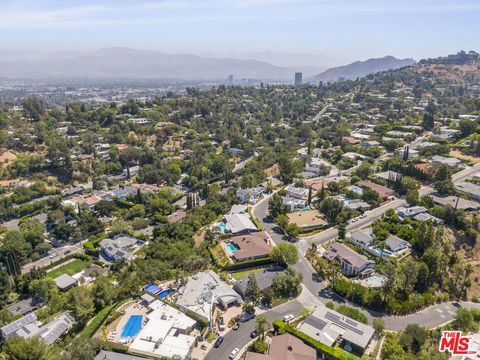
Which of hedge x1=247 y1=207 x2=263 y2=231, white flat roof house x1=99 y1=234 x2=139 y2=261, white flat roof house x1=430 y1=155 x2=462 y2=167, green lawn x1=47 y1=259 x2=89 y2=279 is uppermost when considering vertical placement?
white flat roof house x1=430 y1=155 x2=462 y2=167

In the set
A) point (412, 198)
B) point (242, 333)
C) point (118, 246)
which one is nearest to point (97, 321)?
point (242, 333)

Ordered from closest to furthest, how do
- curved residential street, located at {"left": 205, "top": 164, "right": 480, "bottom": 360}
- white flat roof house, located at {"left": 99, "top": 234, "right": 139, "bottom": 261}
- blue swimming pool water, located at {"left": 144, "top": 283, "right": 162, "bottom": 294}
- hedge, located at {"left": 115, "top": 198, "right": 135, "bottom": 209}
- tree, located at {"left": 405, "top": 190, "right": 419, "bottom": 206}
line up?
curved residential street, located at {"left": 205, "top": 164, "right": 480, "bottom": 360} → blue swimming pool water, located at {"left": 144, "top": 283, "right": 162, "bottom": 294} → white flat roof house, located at {"left": 99, "top": 234, "right": 139, "bottom": 261} → tree, located at {"left": 405, "top": 190, "right": 419, "bottom": 206} → hedge, located at {"left": 115, "top": 198, "right": 135, "bottom": 209}

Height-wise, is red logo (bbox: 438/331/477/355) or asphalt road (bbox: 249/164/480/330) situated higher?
red logo (bbox: 438/331/477/355)

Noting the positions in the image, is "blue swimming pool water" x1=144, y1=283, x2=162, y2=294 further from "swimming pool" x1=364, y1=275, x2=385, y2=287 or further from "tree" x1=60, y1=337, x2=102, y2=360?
"swimming pool" x1=364, y1=275, x2=385, y2=287

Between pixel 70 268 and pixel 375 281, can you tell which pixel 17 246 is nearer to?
pixel 70 268

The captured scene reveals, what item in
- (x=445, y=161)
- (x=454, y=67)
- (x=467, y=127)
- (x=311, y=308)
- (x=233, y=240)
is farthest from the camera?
(x=454, y=67)

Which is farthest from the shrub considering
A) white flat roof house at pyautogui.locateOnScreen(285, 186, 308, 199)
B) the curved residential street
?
white flat roof house at pyautogui.locateOnScreen(285, 186, 308, 199)

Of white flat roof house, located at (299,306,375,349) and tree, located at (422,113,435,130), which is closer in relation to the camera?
white flat roof house, located at (299,306,375,349)

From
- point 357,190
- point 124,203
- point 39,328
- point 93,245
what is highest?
point 357,190
